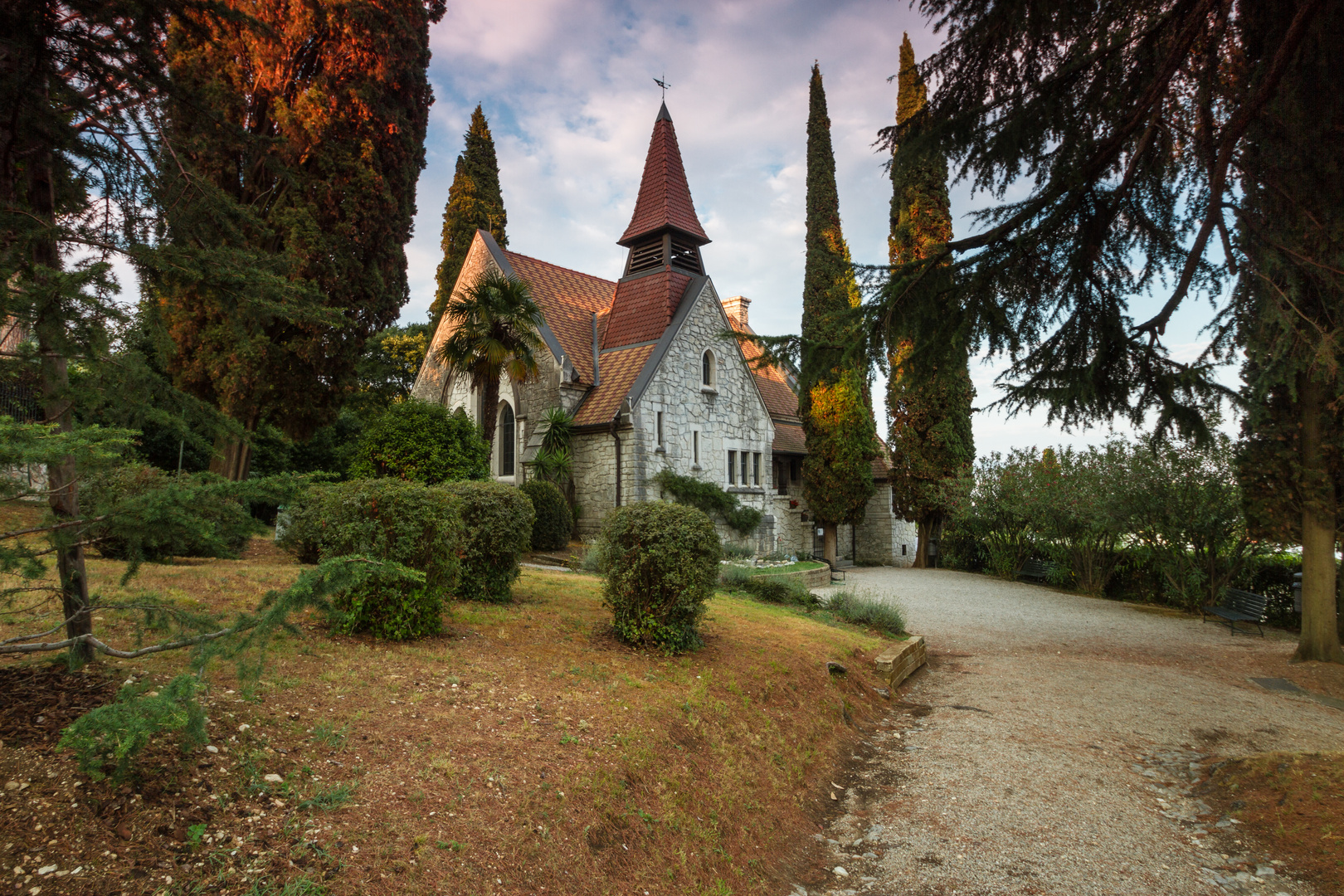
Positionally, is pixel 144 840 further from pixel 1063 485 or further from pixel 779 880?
pixel 1063 485

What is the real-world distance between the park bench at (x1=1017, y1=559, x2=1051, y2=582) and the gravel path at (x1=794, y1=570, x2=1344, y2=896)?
848 centimetres

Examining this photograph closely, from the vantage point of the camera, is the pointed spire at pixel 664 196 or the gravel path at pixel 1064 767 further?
Answer: the pointed spire at pixel 664 196

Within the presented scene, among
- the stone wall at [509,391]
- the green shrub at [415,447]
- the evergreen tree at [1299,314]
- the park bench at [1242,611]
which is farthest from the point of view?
the stone wall at [509,391]

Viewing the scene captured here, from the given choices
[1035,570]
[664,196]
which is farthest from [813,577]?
[664,196]

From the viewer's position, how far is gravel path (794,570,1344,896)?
4109 mm

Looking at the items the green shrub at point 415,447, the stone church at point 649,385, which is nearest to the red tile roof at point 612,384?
the stone church at point 649,385

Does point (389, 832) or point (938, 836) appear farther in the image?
point (938, 836)

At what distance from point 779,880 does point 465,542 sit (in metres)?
4.12

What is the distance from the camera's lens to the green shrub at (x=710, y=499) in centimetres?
1959

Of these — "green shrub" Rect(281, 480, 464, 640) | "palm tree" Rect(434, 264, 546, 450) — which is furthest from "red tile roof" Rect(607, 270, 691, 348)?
"green shrub" Rect(281, 480, 464, 640)

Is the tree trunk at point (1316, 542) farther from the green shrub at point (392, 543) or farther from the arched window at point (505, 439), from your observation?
the arched window at point (505, 439)

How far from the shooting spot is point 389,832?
3.10 meters

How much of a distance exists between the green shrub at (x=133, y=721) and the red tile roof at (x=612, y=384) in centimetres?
1654

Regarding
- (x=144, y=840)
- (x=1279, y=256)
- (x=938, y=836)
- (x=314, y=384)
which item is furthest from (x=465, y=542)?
(x=314, y=384)
